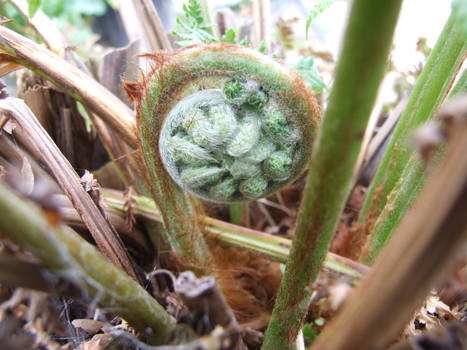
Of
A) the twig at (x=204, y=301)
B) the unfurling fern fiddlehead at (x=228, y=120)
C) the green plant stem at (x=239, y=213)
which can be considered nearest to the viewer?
the twig at (x=204, y=301)

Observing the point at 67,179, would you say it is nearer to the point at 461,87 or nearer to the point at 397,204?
the point at 397,204

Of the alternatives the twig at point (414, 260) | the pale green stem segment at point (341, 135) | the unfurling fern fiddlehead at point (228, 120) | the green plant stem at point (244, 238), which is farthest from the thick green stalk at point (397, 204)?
the twig at point (414, 260)

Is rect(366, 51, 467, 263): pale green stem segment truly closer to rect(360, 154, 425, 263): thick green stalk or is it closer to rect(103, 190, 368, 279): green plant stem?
rect(360, 154, 425, 263): thick green stalk

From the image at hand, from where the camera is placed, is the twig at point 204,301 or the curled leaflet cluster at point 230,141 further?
the curled leaflet cluster at point 230,141

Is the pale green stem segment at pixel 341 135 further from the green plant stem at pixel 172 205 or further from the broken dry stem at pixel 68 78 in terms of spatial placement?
the broken dry stem at pixel 68 78

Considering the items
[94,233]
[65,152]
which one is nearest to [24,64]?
[65,152]

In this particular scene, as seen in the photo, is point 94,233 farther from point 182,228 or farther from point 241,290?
point 241,290
